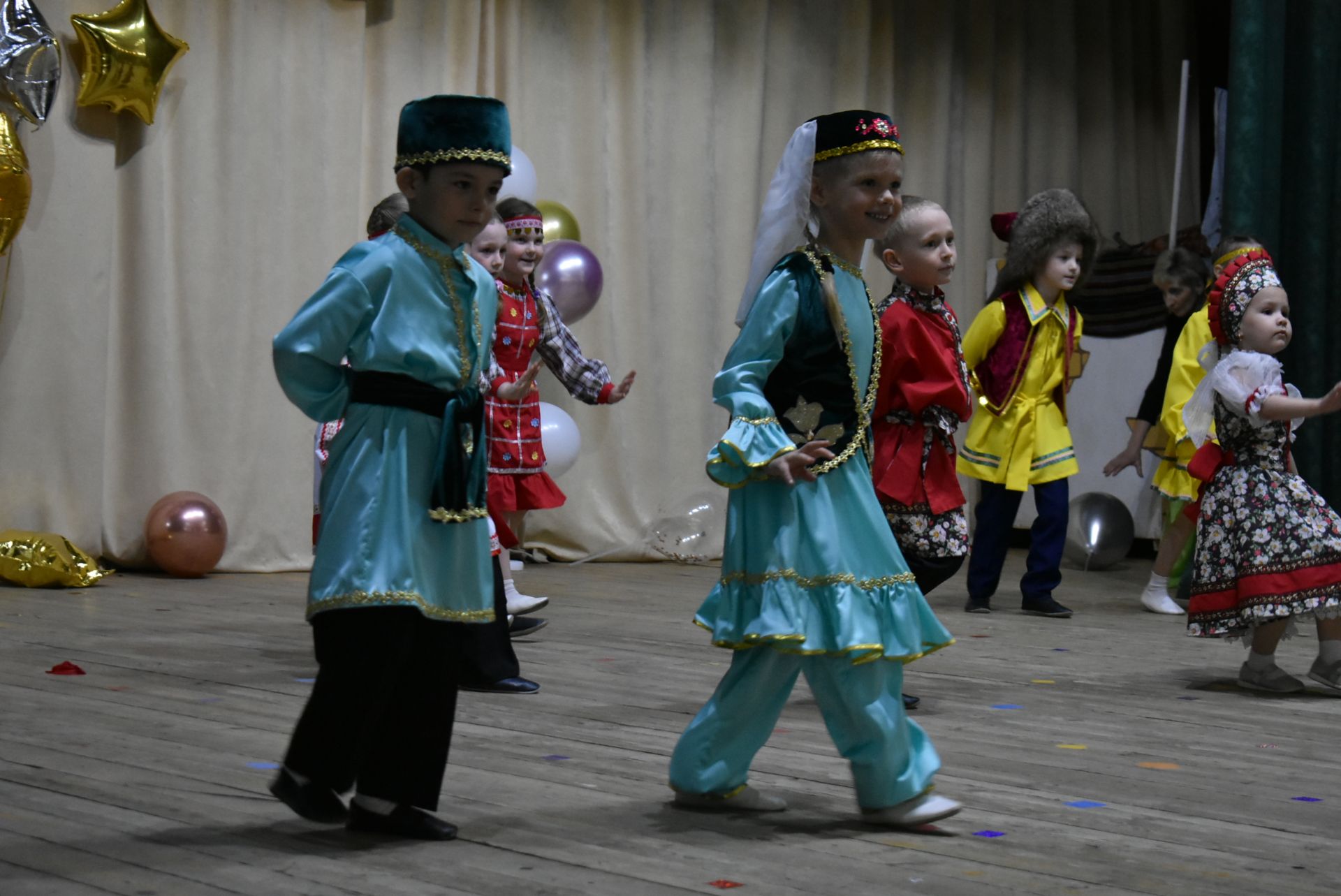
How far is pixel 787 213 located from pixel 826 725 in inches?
31.0

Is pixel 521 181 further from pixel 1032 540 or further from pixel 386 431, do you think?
pixel 386 431

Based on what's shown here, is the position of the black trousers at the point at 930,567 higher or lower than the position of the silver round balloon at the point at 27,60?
lower

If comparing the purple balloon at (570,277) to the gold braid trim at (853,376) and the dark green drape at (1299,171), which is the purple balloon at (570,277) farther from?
the gold braid trim at (853,376)

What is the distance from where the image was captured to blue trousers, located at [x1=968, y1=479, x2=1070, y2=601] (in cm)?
549

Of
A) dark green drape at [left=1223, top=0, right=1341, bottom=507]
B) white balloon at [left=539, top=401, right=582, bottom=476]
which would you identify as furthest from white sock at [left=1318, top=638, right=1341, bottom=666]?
white balloon at [left=539, top=401, right=582, bottom=476]

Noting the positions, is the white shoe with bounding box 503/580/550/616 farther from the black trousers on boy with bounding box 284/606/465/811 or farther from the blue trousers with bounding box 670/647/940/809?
the black trousers on boy with bounding box 284/606/465/811

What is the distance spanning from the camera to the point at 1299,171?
6.29 metres

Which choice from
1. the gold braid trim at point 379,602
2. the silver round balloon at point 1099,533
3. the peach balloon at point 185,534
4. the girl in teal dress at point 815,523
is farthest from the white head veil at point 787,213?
the silver round balloon at point 1099,533

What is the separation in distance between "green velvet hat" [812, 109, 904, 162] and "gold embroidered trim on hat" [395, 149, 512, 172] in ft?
1.77

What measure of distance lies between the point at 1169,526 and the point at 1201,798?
10.7 ft

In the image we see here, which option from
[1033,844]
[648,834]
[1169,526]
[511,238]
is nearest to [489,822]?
[648,834]

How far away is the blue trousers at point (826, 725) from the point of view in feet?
7.59

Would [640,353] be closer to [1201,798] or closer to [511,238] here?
[511,238]

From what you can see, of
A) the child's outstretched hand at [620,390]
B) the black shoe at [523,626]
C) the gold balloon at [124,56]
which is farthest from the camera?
the gold balloon at [124,56]
